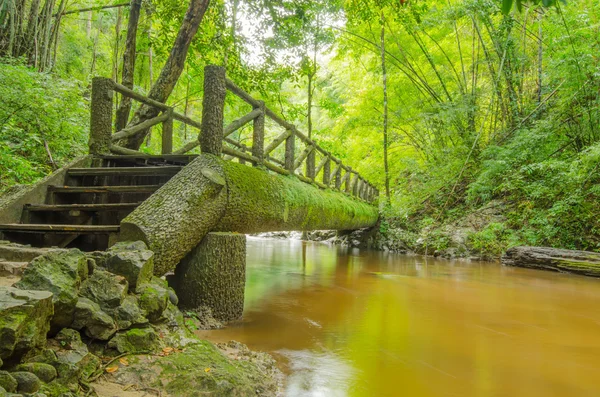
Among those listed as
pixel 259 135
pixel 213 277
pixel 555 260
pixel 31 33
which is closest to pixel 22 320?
pixel 213 277

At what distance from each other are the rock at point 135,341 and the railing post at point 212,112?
2031 mm

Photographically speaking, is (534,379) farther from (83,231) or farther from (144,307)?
(83,231)

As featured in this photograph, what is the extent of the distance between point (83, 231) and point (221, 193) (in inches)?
45.9

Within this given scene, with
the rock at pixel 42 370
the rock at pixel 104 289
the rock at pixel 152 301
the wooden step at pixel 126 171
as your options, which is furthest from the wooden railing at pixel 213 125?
the rock at pixel 42 370

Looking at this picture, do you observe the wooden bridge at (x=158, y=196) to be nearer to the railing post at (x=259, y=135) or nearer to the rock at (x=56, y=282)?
the railing post at (x=259, y=135)

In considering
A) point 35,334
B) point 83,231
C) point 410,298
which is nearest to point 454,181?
point 410,298

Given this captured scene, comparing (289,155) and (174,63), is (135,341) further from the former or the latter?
(174,63)

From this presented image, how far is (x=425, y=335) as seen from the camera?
317 centimetres

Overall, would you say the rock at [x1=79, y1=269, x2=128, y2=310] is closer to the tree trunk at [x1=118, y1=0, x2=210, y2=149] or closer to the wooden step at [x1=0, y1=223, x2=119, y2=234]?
the wooden step at [x1=0, y1=223, x2=119, y2=234]

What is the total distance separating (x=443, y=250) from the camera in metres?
10.4

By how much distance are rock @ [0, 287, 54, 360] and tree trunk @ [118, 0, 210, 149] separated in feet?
16.3

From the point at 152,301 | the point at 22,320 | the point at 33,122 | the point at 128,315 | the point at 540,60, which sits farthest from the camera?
the point at 540,60

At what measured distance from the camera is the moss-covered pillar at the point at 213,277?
3.08m

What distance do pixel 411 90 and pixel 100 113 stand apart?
11686mm
